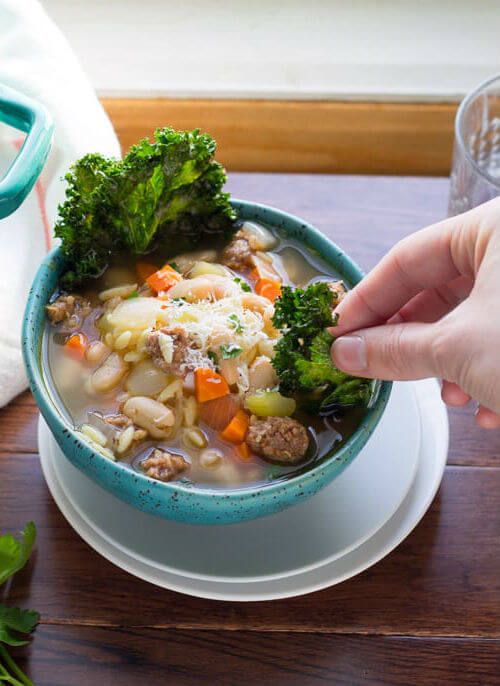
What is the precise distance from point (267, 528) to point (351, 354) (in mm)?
325

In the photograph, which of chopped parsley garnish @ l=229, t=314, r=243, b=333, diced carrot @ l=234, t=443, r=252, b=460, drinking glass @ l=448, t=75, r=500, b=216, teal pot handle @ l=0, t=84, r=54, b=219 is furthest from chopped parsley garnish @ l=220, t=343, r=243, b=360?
drinking glass @ l=448, t=75, r=500, b=216

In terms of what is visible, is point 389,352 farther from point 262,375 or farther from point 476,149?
point 476,149

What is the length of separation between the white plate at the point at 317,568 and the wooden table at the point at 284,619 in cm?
7

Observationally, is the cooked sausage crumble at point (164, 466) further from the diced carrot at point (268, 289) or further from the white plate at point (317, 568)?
the diced carrot at point (268, 289)

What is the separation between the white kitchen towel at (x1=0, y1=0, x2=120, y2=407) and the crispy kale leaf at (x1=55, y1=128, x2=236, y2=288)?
0.25 m

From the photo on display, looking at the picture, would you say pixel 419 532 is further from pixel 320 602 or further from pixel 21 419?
pixel 21 419

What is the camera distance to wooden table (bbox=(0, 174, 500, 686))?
4.11 ft

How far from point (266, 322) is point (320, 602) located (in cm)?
47

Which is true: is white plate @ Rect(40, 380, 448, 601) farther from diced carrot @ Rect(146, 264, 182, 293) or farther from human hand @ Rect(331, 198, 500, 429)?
diced carrot @ Rect(146, 264, 182, 293)

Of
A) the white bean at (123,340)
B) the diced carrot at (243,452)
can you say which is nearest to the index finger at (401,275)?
the diced carrot at (243,452)

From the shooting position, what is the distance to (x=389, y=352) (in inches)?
46.1

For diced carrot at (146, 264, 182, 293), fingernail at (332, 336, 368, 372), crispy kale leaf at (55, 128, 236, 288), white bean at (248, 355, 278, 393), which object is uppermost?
crispy kale leaf at (55, 128, 236, 288)

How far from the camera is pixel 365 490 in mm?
1370

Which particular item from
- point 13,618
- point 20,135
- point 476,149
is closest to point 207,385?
point 13,618
